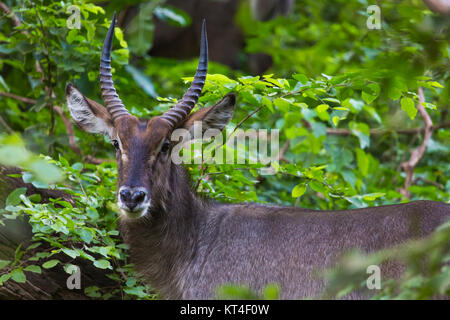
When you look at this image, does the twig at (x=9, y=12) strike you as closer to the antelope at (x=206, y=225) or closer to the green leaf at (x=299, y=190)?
the antelope at (x=206, y=225)

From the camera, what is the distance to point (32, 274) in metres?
5.00

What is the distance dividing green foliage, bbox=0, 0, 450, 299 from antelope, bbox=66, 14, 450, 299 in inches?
10.0

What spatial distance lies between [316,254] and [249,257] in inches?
22.0

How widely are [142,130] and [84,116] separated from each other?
924 mm

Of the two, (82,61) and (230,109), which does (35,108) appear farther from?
(230,109)

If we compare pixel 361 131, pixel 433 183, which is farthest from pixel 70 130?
pixel 433 183

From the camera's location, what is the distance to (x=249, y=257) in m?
4.79

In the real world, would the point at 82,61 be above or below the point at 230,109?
above

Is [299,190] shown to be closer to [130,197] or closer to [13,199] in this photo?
[130,197]

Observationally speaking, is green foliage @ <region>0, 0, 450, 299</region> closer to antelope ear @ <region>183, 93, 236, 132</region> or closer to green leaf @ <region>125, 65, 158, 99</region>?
green leaf @ <region>125, 65, 158, 99</region>

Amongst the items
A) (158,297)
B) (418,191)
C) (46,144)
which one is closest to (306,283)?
(158,297)

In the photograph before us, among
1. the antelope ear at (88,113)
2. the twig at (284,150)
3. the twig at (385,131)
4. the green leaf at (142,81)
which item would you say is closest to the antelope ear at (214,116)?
the antelope ear at (88,113)

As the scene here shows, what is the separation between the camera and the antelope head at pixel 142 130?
469 centimetres

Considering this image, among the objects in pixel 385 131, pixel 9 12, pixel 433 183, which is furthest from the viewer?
pixel 385 131
